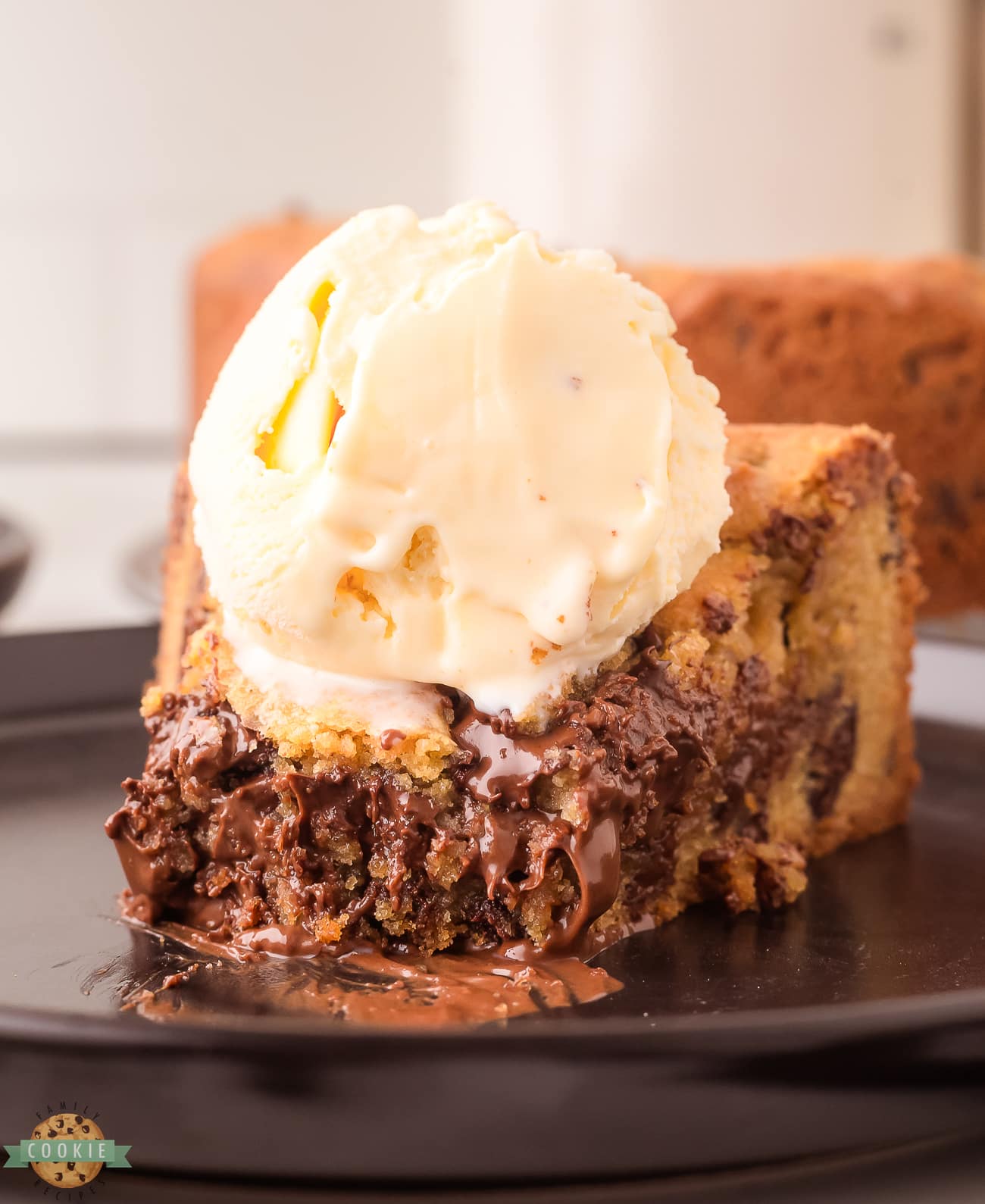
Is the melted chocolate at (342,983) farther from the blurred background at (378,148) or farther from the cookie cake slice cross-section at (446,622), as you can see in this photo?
the blurred background at (378,148)

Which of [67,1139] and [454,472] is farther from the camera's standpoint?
[454,472]

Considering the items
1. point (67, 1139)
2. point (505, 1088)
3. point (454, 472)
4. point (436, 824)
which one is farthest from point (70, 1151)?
point (454, 472)

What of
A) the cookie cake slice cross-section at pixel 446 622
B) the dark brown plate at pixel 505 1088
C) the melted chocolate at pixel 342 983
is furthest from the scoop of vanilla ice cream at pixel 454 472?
the dark brown plate at pixel 505 1088

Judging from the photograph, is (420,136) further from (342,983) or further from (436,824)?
(342,983)

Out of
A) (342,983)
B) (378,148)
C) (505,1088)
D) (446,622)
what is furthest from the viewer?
(378,148)

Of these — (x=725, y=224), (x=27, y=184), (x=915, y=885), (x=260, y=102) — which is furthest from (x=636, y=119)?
(x=915, y=885)

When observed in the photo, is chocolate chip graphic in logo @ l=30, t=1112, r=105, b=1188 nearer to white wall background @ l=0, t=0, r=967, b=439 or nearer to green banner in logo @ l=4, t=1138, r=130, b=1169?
green banner in logo @ l=4, t=1138, r=130, b=1169

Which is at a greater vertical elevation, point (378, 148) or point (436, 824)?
point (378, 148)
